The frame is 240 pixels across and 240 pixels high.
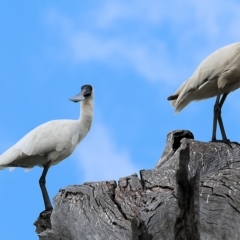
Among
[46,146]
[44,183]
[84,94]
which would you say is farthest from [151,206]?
[84,94]

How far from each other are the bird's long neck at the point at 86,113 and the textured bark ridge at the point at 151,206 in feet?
16.8

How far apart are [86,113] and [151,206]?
7113 mm

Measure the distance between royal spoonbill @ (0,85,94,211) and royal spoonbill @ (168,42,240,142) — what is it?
6.11ft

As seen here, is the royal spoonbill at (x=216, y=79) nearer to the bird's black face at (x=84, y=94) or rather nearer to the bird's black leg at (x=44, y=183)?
the bird's black face at (x=84, y=94)

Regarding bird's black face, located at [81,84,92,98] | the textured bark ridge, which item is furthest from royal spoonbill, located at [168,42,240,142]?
the textured bark ridge

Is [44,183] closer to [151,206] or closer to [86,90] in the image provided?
[86,90]

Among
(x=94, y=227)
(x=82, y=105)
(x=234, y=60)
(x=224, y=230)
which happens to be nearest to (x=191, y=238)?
(x=224, y=230)

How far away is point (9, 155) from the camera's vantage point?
13477 mm

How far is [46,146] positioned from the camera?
44.8 ft

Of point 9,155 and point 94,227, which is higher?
point 9,155

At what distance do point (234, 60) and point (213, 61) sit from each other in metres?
0.32

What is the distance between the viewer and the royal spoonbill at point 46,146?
13.5 m

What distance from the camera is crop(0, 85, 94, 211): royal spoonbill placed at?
13.5 meters

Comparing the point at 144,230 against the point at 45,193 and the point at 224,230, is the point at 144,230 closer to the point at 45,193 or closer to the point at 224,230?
the point at 224,230
